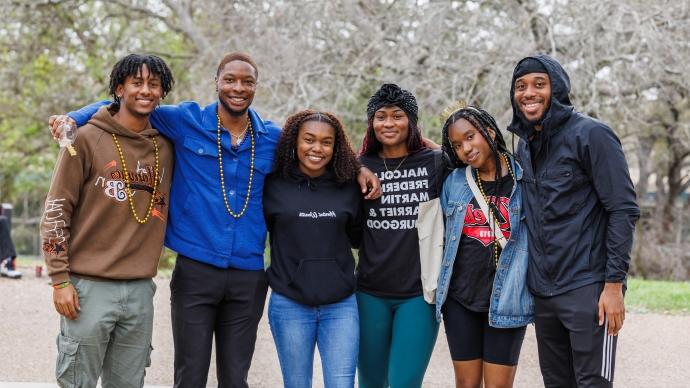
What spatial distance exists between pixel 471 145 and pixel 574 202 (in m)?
0.61

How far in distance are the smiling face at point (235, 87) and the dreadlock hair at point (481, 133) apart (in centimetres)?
107

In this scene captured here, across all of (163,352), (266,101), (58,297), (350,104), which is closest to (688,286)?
(350,104)

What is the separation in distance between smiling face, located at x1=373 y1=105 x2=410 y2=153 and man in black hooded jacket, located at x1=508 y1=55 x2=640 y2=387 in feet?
2.04

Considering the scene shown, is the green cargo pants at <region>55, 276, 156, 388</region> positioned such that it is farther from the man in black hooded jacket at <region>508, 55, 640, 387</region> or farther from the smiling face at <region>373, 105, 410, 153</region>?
the man in black hooded jacket at <region>508, 55, 640, 387</region>

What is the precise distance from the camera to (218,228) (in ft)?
12.2

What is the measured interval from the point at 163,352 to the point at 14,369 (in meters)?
1.24

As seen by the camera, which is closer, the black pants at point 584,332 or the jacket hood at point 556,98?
the black pants at point 584,332

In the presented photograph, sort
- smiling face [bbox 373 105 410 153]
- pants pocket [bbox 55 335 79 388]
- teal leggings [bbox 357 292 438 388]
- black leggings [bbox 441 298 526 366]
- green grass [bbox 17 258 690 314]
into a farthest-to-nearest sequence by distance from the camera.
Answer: green grass [bbox 17 258 690 314] → smiling face [bbox 373 105 410 153] → teal leggings [bbox 357 292 438 388] → black leggings [bbox 441 298 526 366] → pants pocket [bbox 55 335 79 388]

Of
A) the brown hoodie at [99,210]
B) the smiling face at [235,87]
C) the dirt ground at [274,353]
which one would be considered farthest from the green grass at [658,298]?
the brown hoodie at [99,210]

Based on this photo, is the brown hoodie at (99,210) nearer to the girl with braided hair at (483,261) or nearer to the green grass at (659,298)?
the girl with braided hair at (483,261)

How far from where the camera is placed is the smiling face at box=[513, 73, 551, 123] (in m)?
3.56

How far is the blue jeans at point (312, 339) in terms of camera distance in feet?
12.1

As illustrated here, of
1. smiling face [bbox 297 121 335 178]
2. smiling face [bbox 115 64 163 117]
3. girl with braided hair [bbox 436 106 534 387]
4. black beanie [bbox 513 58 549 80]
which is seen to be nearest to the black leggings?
girl with braided hair [bbox 436 106 534 387]

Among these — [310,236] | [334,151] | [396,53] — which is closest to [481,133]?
[334,151]
